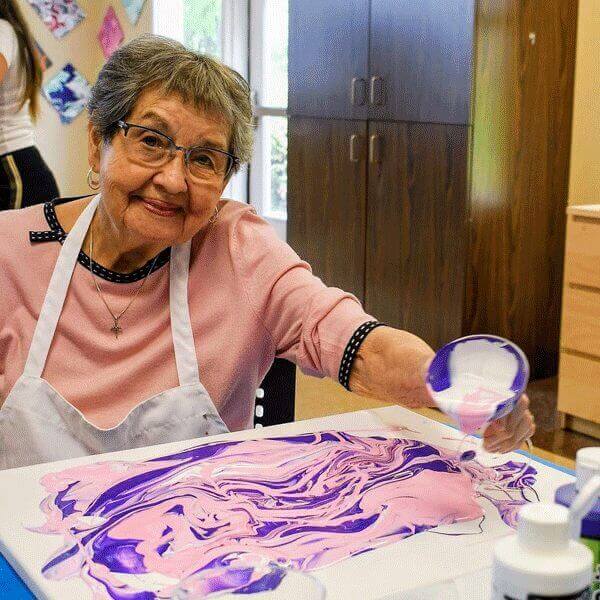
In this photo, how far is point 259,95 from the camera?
5.90m

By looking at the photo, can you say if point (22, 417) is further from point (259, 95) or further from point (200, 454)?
point (259, 95)

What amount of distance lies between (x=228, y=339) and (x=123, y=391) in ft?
0.62

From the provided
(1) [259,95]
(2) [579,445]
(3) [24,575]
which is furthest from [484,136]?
(3) [24,575]

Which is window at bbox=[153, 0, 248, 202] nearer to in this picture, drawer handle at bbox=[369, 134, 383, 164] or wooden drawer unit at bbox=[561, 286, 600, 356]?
drawer handle at bbox=[369, 134, 383, 164]

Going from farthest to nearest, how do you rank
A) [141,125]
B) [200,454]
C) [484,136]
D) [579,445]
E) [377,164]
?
[377,164]
[484,136]
[579,445]
[141,125]
[200,454]

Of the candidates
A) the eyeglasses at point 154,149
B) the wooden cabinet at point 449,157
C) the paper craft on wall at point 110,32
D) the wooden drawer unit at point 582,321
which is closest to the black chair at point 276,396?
the eyeglasses at point 154,149

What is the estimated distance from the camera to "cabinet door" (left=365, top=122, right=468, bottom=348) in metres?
4.06

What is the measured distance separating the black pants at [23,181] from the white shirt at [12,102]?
29mm

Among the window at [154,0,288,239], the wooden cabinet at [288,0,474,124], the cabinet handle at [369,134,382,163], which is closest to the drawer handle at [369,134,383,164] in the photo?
the cabinet handle at [369,134,382,163]

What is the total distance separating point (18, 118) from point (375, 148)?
1.85m

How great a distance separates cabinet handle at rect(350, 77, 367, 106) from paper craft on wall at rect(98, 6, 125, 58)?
7.67 feet

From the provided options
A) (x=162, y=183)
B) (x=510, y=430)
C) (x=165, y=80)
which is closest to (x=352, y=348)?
(x=510, y=430)

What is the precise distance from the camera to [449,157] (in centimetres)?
405

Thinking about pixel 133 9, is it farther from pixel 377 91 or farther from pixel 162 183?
pixel 162 183
